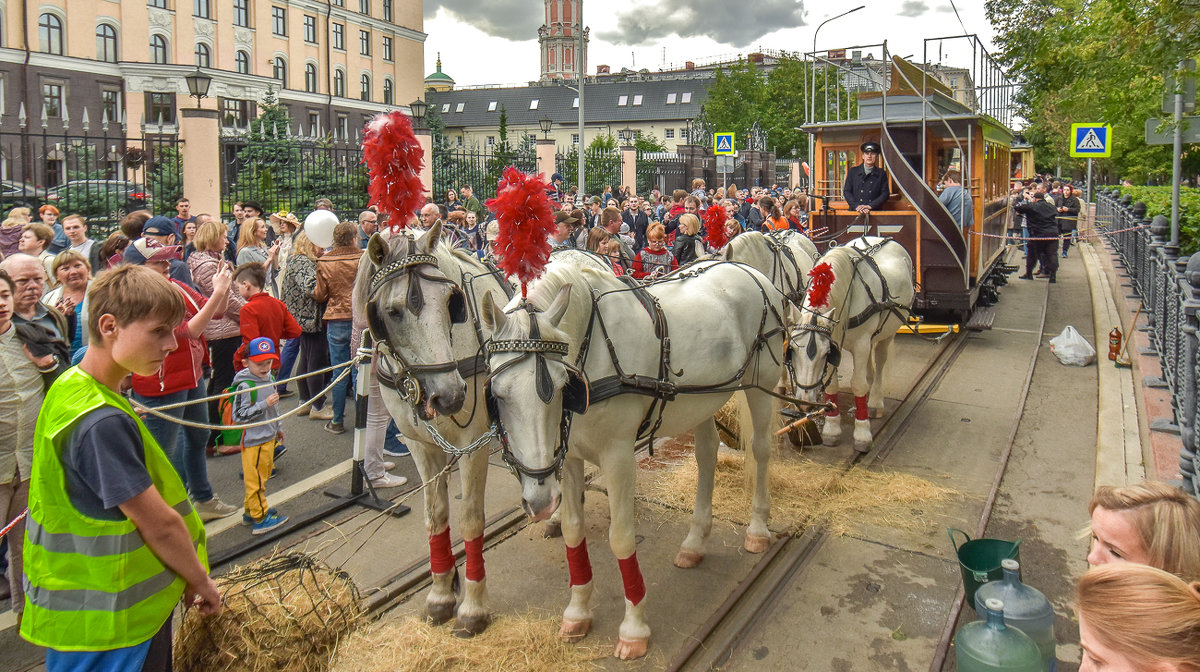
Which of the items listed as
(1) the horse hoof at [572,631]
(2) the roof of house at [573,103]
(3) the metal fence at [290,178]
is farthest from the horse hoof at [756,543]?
(2) the roof of house at [573,103]

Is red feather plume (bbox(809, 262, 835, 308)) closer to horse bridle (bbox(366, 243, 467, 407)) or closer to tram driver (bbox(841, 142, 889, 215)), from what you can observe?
horse bridle (bbox(366, 243, 467, 407))

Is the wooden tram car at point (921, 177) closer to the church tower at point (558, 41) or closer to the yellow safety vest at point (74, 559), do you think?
the yellow safety vest at point (74, 559)

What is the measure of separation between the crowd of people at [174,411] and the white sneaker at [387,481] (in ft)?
0.05

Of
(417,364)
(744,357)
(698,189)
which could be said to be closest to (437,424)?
(417,364)

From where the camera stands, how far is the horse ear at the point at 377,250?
3771mm

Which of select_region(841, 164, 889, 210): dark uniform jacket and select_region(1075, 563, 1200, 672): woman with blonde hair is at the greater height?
select_region(841, 164, 889, 210): dark uniform jacket

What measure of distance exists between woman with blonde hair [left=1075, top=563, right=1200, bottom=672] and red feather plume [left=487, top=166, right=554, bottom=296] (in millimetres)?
2600

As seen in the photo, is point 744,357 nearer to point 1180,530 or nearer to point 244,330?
point 1180,530

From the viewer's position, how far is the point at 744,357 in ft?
16.3

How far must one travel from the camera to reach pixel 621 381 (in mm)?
4027

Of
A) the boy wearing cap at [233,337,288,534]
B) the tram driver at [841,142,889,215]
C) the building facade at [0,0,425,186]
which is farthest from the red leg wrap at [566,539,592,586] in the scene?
the building facade at [0,0,425,186]

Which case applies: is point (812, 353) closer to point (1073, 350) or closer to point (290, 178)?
point (1073, 350)

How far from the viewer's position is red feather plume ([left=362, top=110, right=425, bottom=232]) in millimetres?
4094

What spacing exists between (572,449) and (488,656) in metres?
1.10
